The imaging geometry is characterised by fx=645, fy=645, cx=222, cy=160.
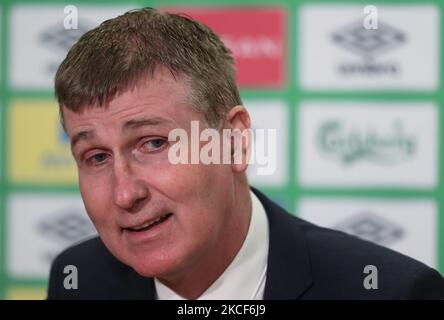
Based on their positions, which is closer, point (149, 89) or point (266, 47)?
point (149, 89)

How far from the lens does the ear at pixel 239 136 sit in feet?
3.43

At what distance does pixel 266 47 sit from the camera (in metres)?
2.04

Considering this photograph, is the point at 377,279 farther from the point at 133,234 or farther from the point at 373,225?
the point at 373,225

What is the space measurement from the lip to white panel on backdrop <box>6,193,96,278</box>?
1175mm

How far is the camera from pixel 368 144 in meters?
1.98

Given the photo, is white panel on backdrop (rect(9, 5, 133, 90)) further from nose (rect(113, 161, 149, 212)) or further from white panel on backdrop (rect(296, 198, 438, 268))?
nose (rect(113, 161, 149, 212))

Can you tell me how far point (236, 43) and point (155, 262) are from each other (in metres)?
1.22

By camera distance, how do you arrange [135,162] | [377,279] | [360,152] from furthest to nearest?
[360,152] → [377,279] → [135,162]

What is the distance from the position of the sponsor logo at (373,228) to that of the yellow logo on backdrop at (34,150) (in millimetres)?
901

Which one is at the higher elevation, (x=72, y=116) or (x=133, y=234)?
(x=72, y=116)

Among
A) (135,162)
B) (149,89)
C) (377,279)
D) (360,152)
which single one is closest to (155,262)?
(135,162)

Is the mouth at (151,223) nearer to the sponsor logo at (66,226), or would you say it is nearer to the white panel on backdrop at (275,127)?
the white panel on backdrop at (275,127)

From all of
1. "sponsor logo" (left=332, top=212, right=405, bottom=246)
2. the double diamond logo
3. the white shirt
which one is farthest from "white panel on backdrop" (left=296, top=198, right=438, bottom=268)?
the white shirt

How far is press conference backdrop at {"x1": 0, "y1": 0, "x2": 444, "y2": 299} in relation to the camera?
6.45 ft
